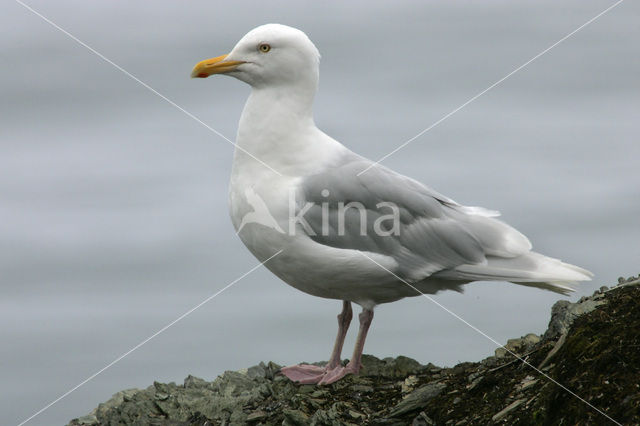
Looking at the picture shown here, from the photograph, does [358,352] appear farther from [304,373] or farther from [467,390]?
[467,390]

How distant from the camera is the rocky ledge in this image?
682 cm

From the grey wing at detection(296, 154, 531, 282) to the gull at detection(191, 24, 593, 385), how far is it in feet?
0.03

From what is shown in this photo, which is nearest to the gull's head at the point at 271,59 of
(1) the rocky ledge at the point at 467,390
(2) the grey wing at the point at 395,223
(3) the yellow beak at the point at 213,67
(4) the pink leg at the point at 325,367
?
(3) the yellow beak at the point at 213,67

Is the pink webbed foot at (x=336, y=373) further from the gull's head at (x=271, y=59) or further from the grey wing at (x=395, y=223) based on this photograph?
the gull's head at (x=271, y=59)

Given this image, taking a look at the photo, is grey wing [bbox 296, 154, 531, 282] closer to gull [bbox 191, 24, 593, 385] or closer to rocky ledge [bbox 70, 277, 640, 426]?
gull [bbox 191, 24, 593, 385]

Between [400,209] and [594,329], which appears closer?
[594,329]

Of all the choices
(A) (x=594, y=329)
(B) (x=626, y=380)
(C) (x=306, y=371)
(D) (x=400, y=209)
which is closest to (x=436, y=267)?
(D) (x=400, y=209)

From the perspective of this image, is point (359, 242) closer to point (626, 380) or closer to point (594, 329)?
point (594, 329)

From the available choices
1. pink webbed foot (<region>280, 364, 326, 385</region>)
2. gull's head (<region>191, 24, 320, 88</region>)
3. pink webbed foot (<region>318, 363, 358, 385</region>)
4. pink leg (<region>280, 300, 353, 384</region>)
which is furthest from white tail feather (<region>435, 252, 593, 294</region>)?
gull's head (<region>191, 24, 320, 88</region>)

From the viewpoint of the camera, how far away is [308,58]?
9984mm

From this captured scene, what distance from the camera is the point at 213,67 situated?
32.8 ft

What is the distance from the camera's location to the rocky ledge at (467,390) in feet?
22.4

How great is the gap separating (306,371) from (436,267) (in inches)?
70.6

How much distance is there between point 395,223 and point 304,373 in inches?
74.0
